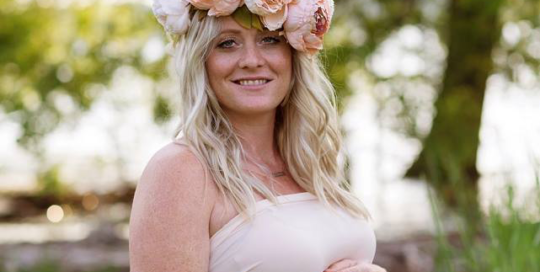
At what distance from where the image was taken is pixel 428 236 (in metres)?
8.52

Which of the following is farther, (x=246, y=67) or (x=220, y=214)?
(x=246, y=67)

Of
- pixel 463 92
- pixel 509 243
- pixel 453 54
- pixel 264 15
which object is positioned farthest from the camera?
pixel 453 54

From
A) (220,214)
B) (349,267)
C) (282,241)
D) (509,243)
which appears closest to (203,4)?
(220,214)

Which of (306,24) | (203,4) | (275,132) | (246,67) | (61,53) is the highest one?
(203,4)

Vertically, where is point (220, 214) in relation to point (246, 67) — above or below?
below

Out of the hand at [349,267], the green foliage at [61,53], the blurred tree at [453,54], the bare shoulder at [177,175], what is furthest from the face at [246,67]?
the green foliage at [61,53]

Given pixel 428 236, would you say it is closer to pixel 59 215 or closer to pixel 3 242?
pixel 3 242

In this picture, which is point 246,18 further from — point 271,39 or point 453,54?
point 453,54

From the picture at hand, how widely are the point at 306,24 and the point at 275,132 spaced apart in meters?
0.43

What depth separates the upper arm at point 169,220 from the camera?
248 centimetres

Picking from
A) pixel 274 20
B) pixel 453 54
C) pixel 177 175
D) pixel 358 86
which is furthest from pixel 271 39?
pixel 453 54

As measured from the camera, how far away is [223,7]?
2.66 metres

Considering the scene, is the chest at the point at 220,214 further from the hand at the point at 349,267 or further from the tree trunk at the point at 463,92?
the tree trunk at the point at 463,92

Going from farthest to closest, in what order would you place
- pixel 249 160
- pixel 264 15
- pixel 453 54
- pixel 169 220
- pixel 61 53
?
1. pixel 453 54
2. pixel 61 53
3. pixel 249 160
4. pixel 264 15
5. pixel 169 220
